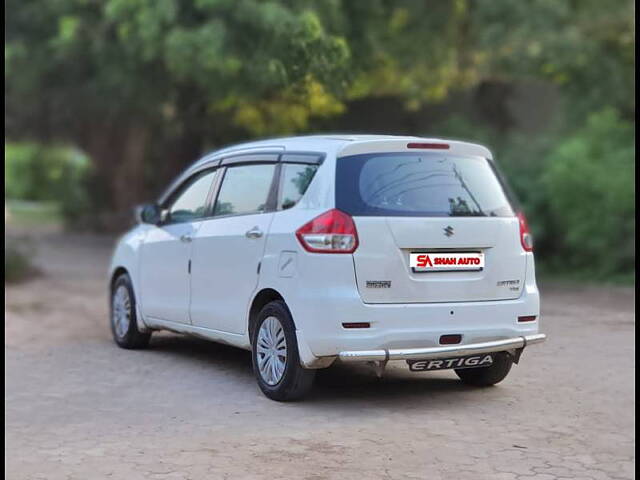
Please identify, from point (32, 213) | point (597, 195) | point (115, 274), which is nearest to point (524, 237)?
point (115, 274)

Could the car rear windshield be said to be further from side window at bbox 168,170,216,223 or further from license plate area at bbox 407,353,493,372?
side window at bbox 168,170,216,223

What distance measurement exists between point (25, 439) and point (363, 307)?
2311 mm

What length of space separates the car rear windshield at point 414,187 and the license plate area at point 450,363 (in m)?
1.00

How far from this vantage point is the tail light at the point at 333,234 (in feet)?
23.7

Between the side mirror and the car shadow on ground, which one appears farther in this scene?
the side mirror

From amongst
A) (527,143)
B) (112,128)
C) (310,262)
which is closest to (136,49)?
(527,143)

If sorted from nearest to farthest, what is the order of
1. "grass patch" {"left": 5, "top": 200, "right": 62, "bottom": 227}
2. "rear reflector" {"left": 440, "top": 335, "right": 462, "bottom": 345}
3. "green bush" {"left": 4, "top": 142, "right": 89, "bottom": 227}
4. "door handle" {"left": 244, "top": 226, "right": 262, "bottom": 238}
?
"rear reflector" {"left": 440, "top": 335, "right": 462, "bottom": 345}, "door handle" {"left": 244, "top": 226, "right": 262, "bottom": 238}, "green bush" {"left": 4, "top": 142, "right": 89, "bottom": 227}, "grass patch" {"left": 5, "top": 200, "right": 62, "bottom": 227}

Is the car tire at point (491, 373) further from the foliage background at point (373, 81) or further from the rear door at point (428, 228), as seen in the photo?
the foliage background at point (373, 81)

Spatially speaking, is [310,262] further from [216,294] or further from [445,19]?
[445,19]

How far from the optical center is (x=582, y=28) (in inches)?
724

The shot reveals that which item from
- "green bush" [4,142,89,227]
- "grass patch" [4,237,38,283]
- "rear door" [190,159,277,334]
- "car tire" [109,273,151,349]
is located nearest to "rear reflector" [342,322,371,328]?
"rear door" [190,159,277,334]

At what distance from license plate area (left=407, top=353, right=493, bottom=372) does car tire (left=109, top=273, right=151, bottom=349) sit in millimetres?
3684

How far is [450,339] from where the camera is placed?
290 inches

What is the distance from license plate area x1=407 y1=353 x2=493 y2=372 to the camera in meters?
7.34
